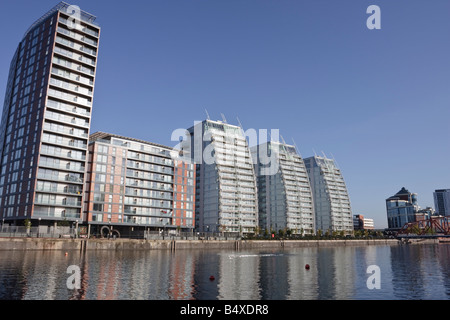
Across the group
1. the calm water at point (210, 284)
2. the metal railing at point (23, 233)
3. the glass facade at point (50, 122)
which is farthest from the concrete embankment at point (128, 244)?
the calm water at point (210, 284)

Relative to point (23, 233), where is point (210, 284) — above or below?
below

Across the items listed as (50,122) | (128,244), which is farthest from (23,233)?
(50,122)

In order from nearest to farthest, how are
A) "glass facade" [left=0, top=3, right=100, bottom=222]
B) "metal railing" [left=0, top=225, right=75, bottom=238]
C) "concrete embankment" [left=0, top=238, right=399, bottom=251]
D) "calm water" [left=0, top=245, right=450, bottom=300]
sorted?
1. "calm water" [left=0, top=245, right=450, bottom=300]
2. "concrete embankment" [left=0, top=238, right=399, bottom=251]
3. "metal railing" [left=0, top=225, right=75, bottom=238]
4. "glass facade" [left=0, top=3, right=100, bottom=222]

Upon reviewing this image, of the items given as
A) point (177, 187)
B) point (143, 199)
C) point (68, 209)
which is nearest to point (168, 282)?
point (68, 209)

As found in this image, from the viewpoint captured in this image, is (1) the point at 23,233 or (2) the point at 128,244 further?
(2) the point at 128,244

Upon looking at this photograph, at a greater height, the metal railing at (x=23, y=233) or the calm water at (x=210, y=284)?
the metal railing at (x=23, y=233)

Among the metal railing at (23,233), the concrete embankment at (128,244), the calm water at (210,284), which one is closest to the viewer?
the calm water at (210,284)

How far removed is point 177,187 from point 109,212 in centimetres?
3490

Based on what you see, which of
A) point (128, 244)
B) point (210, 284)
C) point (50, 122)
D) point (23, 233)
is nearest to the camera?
point (210, 284)

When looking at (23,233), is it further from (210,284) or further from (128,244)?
(210,284)

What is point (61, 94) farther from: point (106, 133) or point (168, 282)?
point (168, 282)

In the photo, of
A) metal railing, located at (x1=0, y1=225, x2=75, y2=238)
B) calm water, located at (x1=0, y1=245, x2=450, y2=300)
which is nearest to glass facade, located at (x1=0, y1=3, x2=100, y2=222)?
metal railing, located at (x1=0, y1=225, x2=75, y2=238)

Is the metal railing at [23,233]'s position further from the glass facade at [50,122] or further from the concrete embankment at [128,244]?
the glass facade at [50,122]

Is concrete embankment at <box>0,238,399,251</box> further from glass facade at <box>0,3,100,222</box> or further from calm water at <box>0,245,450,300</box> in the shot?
calm water at <box>0,245,450,300</box>
